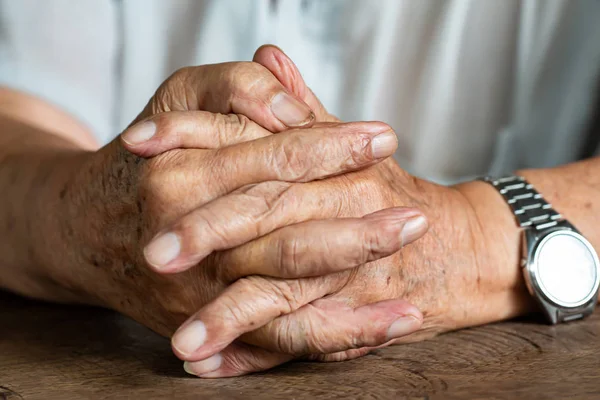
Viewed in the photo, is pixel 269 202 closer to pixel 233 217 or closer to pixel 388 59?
pixel 233 217

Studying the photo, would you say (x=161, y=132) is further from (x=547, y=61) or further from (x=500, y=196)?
Result: (x=547, y=61)

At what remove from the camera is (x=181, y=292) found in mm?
707

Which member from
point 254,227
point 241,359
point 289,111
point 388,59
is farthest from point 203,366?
point 388,59

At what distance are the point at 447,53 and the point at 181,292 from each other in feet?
2.85

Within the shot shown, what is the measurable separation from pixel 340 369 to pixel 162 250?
0.21 metres

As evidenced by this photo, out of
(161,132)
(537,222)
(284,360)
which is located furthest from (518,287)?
(161,132)

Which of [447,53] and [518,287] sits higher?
[447,53]

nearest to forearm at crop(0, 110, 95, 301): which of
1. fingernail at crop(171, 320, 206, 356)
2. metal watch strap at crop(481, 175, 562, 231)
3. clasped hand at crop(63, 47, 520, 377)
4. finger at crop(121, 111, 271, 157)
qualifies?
clasped hand at crop(63, 47, 520, 377)

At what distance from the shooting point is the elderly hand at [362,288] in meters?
0.64

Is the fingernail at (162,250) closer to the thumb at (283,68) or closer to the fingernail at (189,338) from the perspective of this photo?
the fingernail at (189,338)

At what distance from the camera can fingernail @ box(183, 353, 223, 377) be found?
0.66 metres

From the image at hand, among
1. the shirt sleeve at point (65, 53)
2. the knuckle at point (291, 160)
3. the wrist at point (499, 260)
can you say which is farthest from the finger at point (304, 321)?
the shirt sleeve at point (65, 53)

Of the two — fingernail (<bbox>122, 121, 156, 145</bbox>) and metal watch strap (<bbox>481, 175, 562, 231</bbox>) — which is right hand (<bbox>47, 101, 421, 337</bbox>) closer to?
fingernail (<bbox>122, 121, 156, 145</bbox>)

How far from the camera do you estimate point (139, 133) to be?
0.70 metres
